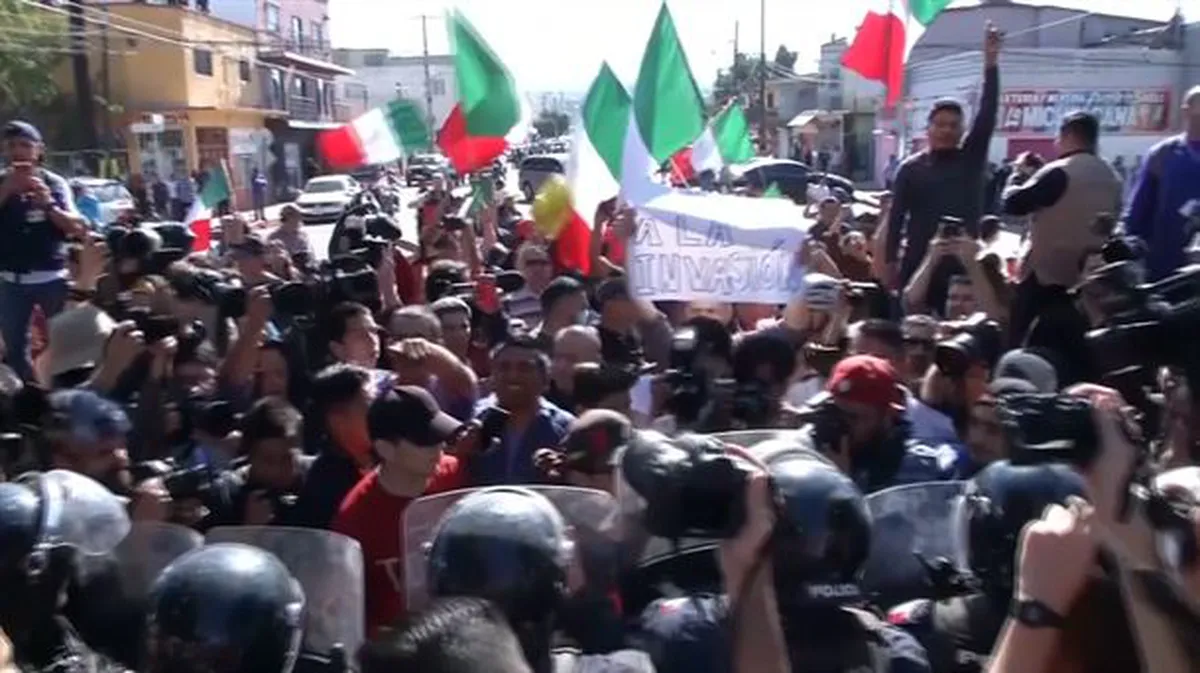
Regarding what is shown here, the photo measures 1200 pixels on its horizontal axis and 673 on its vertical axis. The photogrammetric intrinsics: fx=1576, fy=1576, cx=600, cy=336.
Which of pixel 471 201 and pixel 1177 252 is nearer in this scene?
pixel 1177 252

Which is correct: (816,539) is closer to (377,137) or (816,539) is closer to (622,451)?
(622,451)

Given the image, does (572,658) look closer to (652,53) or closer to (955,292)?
(955,292)

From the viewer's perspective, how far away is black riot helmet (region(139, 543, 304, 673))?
269 centimetres

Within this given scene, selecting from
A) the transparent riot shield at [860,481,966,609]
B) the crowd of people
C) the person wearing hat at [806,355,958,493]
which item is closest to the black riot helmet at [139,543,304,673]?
→ the crowd of people

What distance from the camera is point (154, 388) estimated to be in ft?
18.5

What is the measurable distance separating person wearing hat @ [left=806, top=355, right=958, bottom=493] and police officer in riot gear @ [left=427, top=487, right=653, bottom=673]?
164 centimetres

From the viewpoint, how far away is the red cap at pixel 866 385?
463cm

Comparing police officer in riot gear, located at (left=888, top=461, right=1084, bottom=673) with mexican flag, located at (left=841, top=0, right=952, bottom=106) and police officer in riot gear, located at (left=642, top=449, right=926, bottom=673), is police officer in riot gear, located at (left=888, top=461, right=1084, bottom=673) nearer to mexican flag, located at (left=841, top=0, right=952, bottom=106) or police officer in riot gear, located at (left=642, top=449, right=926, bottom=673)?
police officer in riot gear, located at (left=642, top=449, right=926, bottom=673)

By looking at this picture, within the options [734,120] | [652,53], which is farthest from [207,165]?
[652,53]

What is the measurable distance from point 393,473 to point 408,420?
0.48 feet

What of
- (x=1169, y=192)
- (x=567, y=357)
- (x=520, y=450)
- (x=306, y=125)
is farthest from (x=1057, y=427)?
(x=306, y=125)

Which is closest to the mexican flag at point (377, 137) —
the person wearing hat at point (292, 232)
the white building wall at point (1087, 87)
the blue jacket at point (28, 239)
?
the person wearing hat at point (292, 232)

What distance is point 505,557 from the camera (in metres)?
2.79

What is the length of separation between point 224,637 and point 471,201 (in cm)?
1009
